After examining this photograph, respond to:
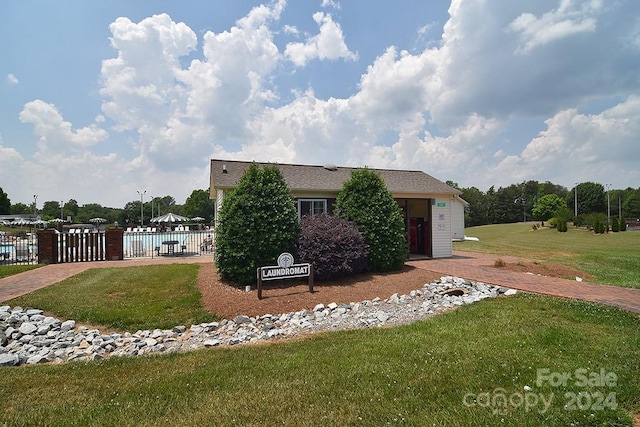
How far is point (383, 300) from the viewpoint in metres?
7.98

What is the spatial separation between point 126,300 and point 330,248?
538cm

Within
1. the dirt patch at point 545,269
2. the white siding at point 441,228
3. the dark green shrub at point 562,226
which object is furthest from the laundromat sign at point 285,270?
the dark green shrub at point 562,226

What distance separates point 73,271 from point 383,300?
10.6m

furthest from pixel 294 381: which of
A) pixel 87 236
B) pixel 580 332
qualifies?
pixel 87 236

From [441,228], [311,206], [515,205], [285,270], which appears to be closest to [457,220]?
[441,228]

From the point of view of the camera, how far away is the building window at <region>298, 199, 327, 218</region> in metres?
12.5

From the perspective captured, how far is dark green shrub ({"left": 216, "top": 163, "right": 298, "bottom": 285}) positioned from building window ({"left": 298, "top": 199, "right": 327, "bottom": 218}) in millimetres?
3112

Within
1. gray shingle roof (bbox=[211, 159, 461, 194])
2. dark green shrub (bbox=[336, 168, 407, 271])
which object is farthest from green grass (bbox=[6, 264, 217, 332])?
dark green shrub (bbox=[336, 168, 407, 271])

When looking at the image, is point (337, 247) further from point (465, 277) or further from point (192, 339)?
point (192, 339)

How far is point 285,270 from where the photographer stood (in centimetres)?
829

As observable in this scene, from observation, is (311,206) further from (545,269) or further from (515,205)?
(515,205)

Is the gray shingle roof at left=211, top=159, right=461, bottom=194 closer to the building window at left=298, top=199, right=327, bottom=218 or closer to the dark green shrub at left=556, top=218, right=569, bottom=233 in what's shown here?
the building window at left=298, top=199, right=327, bottom=218

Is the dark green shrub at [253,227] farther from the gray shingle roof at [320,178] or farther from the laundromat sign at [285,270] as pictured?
the gray shingle roof at [320,178]

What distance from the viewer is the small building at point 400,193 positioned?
12352 mm
